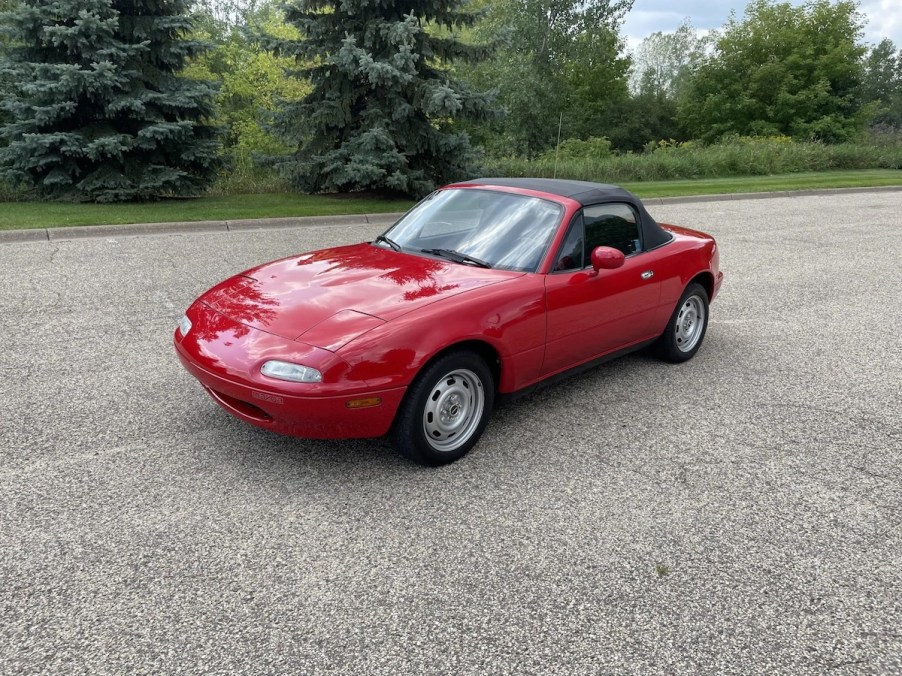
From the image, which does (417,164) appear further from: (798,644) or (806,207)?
(798,644)

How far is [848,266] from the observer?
9.36 m

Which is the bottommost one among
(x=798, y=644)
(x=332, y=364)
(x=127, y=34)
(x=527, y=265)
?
(x=798, y=644)

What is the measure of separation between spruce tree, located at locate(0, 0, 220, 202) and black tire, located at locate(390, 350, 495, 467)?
35.0ft

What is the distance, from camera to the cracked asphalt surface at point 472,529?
2.51m

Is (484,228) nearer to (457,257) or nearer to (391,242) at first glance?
(457,257)

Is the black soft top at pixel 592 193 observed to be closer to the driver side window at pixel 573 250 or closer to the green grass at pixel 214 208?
the driver side window at pixel 573 250

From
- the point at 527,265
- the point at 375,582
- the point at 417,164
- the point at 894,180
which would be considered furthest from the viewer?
the point at 894,180

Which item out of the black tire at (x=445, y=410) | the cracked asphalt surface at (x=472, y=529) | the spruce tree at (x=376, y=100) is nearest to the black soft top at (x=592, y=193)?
the cracked asphalt surface at (x=472, y=529)

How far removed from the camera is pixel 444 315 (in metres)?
3.59

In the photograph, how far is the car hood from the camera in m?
3.54

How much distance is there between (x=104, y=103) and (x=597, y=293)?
37.3 ft

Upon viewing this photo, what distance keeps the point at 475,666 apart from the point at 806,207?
1630 cm

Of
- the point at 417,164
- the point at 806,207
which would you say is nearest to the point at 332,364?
the point at 417,164

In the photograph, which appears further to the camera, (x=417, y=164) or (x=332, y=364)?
(x=417, y=164)
